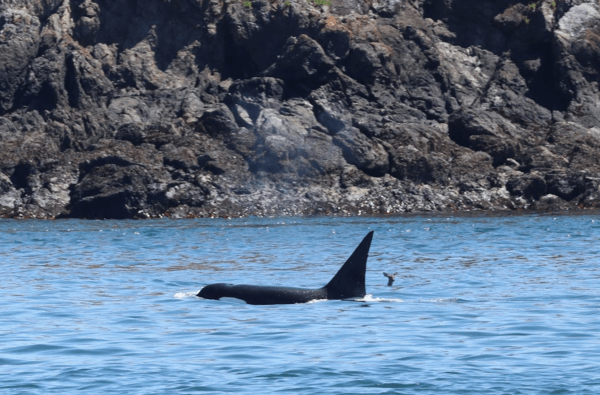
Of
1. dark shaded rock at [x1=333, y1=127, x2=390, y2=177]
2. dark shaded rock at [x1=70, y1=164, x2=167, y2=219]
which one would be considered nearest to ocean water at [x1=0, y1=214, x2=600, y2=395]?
dark shaded rock at [x1=70, y1=164, x2=167, y2=219]

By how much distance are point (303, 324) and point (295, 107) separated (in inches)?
1587

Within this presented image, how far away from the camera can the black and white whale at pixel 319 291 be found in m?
17.4

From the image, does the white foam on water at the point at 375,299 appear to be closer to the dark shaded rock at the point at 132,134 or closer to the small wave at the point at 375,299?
the small wave at the point at 375,299

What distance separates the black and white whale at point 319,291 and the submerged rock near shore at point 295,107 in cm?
3248

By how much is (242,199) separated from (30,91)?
15.4 m

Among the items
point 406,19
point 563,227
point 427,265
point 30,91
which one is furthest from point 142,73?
point 427,265

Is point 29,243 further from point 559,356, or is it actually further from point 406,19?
point 406,19

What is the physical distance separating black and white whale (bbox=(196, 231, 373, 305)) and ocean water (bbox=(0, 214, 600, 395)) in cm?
30

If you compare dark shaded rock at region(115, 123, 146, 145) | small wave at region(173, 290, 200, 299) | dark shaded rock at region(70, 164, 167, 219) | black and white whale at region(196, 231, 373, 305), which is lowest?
small wave at region(173, 290, 200, 299)

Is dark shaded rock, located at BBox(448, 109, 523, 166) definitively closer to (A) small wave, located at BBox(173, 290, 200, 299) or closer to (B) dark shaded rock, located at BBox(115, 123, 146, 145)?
(B) dark shaded rock, located at BBox(115, 123, 146, 145)

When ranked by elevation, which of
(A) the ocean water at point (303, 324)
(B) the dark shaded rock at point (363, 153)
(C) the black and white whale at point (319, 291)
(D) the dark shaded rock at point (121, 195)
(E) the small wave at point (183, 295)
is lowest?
(A) the ocean water at point (303, 324)

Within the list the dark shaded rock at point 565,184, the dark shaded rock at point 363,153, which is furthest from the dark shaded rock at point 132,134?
the dark shaded rock at point 565,184

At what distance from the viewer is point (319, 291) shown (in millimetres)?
17719

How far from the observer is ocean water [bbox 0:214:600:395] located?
36.4ft
